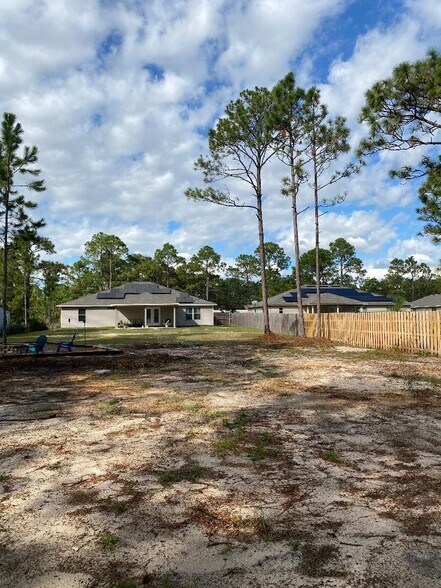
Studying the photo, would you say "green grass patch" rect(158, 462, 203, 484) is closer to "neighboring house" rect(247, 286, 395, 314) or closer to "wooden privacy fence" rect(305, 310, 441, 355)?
"wooden privacy fence" rect(305, 310, 441, 355)

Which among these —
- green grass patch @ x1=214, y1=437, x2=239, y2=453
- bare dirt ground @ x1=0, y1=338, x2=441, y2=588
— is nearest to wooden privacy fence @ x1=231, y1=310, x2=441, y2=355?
bare dirt ground @ x1=0, y1=338, x2=441, y2=588

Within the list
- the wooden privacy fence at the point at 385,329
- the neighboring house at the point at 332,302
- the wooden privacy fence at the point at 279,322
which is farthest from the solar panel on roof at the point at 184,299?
the wooden privacy fence at the point at 385,329

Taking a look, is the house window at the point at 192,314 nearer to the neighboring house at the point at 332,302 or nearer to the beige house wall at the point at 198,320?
the beige house wall at the point at 198,320

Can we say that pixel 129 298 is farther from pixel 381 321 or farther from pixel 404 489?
pixel 404 489

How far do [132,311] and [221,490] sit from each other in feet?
127

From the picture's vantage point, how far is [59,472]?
12.5 ft

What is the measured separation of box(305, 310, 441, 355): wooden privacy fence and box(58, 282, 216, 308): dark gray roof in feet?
68.8

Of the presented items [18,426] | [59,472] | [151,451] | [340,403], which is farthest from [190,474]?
[340,403]

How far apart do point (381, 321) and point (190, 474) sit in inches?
573

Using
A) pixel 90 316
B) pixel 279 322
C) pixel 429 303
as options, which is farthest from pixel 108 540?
pixel 429 303

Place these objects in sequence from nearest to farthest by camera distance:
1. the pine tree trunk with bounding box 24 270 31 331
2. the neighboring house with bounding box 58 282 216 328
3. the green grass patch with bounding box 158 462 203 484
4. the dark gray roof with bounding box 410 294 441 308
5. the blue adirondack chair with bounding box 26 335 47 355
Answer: the green grass patch with bounding box 158 462 203 484 < the blue adirondack chair with bounding box 26 335 47 355 < the pine tree trunk with bounding box 24 270 31 331 < the dark gray roof with bounding box 410 294 441 308 < the neighboring house with bounding box 58 282 216 328

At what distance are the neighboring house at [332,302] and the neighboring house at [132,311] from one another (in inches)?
289

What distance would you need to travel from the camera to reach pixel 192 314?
42.8 m

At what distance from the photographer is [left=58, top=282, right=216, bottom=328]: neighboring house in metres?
40.2
